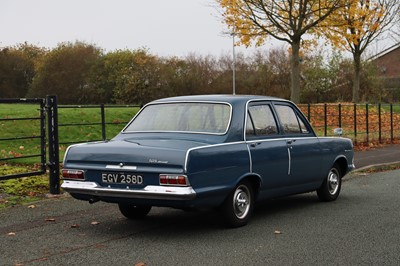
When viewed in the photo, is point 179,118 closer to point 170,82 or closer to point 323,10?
point 323,10

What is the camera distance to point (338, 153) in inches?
385

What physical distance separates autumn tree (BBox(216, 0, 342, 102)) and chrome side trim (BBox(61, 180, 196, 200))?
805 inches

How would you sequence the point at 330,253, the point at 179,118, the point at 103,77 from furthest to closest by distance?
the point at 103,77
the point at 179,118
the point at 330,253

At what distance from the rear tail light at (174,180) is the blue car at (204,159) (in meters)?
0.01

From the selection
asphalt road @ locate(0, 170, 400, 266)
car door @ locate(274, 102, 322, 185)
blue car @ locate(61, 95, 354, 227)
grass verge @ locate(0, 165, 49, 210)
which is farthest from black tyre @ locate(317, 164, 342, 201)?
grass verge @ locate(0, 165, 49, 210)

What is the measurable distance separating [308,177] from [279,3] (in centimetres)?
1950

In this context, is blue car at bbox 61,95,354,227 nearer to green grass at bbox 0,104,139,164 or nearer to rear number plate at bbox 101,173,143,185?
rear number plate at bbox 101,173,143,185

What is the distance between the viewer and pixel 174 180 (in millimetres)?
6637

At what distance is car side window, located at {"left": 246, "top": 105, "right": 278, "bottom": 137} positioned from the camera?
26.2ft

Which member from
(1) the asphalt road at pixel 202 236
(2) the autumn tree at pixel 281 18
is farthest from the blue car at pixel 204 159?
(2) the autumn tree at pixel 281 18

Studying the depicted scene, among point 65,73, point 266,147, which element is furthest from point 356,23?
point 65,73

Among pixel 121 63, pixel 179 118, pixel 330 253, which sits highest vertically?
pixel 121 63

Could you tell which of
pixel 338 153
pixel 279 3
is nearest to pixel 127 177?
pixel 338 153

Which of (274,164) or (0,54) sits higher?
(0,54)
